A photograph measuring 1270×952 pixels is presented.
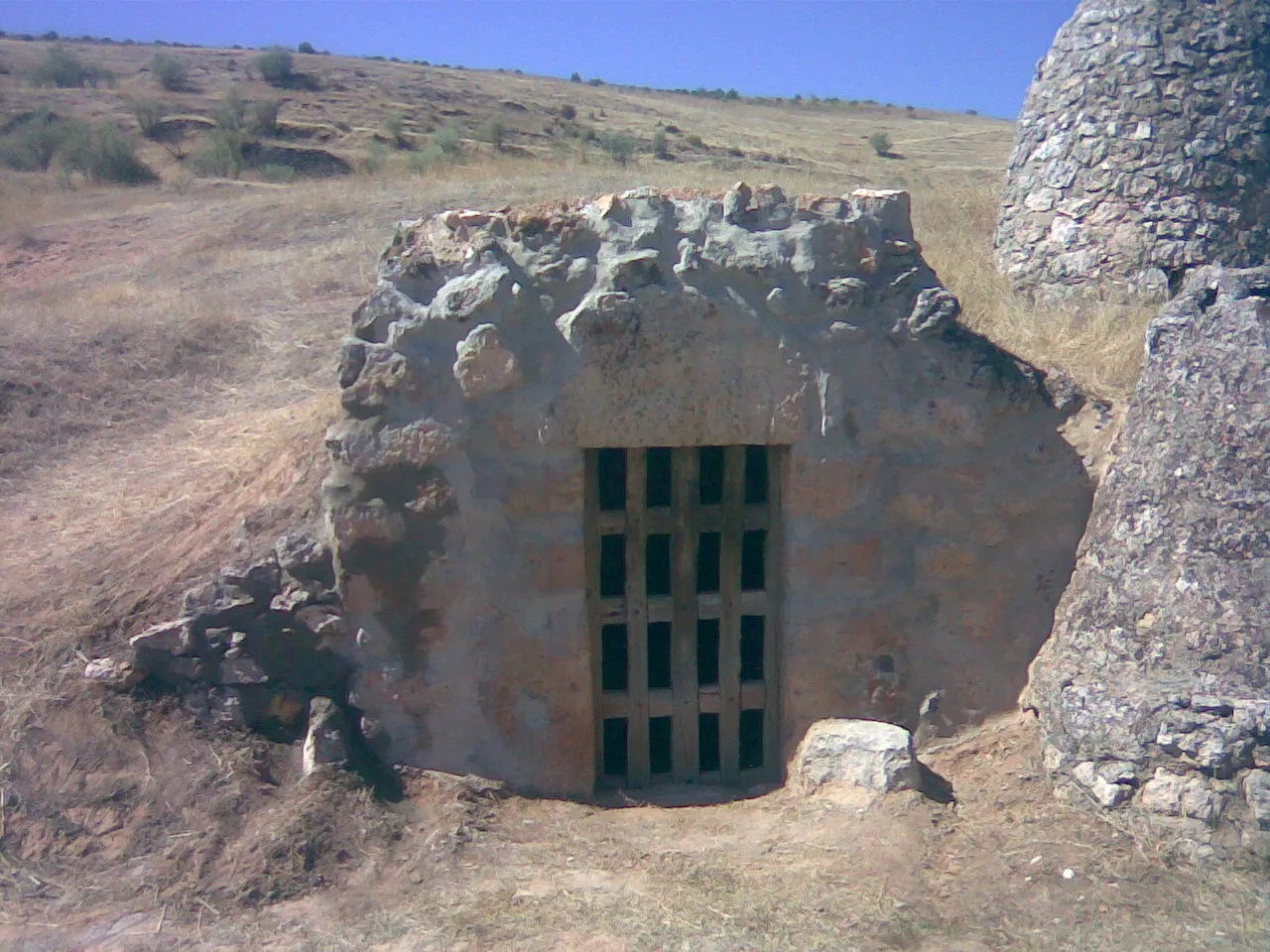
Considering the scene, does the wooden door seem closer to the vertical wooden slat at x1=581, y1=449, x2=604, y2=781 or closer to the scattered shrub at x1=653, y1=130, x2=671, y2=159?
the vertical wooden slat at x1=581, y1=449, x2=604, y2=781

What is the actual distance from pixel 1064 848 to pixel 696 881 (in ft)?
3.27

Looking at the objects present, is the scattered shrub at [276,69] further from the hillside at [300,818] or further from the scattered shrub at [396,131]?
the hillside at [300,818]

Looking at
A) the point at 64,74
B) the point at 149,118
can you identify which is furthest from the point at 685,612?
the point at 64,74

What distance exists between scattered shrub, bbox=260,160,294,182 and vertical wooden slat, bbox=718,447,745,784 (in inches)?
611

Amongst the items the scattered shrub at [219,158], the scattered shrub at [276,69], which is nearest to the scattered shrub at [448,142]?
the scattered shrub at [219,158]

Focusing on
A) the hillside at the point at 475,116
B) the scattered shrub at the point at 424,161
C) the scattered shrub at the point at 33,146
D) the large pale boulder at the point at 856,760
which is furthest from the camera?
the hillside at the point at 475,116

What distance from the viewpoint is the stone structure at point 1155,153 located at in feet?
21.0

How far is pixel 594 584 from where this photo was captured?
149 inches

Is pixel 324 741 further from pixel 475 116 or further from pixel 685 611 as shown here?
pixel 475 116

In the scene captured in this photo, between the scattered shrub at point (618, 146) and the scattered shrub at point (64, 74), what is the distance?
1452 centimetres

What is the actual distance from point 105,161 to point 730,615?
17625mm

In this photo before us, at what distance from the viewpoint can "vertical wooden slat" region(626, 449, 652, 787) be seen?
3.76 metres

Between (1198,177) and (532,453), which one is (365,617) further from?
(1198,177)

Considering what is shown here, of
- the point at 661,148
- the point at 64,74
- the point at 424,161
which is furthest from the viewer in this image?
the point at 64,74
